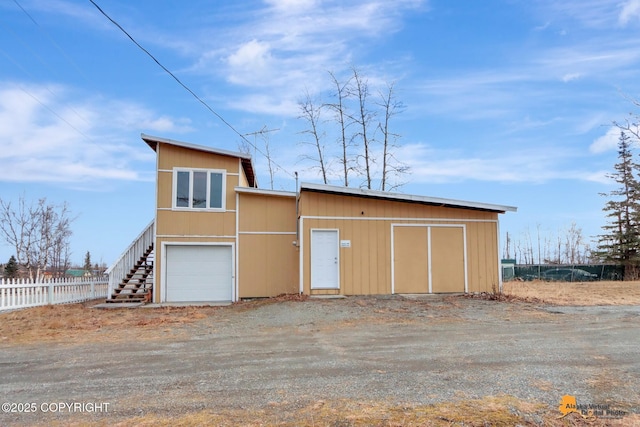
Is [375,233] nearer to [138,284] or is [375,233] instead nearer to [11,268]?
[138,284]

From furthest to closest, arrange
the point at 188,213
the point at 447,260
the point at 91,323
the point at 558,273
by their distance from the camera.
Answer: the point at 558,273 < the point at 188,213 < the point at 447,260 < the point at 91,323

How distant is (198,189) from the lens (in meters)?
13.0

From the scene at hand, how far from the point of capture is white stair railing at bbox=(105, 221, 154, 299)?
41.7 feet

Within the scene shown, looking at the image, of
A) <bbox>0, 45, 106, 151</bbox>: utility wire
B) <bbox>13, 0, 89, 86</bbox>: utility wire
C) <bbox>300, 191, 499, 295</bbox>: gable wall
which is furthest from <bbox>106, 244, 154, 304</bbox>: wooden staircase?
<bbox>13, 0, 89, 86</bbox>: utility wire

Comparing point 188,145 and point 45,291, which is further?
point 188,145

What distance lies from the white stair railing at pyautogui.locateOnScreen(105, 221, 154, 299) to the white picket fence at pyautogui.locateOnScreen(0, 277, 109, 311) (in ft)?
5.55

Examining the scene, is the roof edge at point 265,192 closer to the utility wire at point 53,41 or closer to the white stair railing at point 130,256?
the white stair railing at point 130,256

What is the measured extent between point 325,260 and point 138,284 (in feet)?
19.4

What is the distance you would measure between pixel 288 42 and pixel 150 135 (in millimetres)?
5017

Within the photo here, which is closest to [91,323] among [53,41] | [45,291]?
[45,291]

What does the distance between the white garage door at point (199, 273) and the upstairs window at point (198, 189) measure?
1294mm

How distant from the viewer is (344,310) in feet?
32.2

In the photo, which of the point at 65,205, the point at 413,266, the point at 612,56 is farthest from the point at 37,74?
the point at 65,205

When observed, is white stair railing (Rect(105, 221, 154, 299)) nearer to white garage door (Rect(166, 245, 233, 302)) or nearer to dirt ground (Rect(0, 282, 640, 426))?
white garage door (Rect(166, 245, 233, 302))
